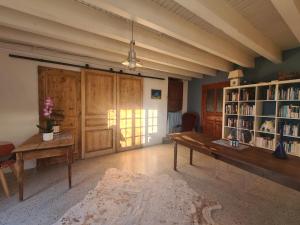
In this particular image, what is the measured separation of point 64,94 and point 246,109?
167 inches

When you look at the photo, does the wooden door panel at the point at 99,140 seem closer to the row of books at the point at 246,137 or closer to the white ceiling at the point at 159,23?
the white ceiling at the point at 159,23

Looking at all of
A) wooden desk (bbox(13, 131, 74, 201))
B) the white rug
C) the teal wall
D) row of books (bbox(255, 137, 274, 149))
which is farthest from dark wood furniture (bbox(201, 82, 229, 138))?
wooden desk (bbox(13, 131, 74, 201))

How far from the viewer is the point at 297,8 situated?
1.55 m

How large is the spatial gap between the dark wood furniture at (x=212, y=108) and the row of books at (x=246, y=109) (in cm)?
84

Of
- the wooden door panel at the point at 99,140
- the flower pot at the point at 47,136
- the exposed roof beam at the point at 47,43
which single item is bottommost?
the wooden door panel at the point at 99,140

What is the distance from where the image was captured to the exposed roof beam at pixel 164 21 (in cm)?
157

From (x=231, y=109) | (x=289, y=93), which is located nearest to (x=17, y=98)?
(x=231, y=109)

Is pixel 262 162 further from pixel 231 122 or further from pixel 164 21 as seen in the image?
pixel 231 122

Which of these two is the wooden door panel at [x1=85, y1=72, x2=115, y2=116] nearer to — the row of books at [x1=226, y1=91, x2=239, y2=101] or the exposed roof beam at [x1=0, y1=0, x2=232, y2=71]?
the exposed roof beam at [x1=0, y1=0, x2=232, y2=71]

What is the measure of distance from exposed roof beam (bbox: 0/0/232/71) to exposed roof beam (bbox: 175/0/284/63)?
2.97 ft

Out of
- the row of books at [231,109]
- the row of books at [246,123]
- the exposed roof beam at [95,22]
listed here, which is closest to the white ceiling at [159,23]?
the exposed roof beam at [95,22]

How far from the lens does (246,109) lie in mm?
3604

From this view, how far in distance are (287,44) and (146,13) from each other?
2927 millimetres

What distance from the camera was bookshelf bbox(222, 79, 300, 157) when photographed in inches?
114
